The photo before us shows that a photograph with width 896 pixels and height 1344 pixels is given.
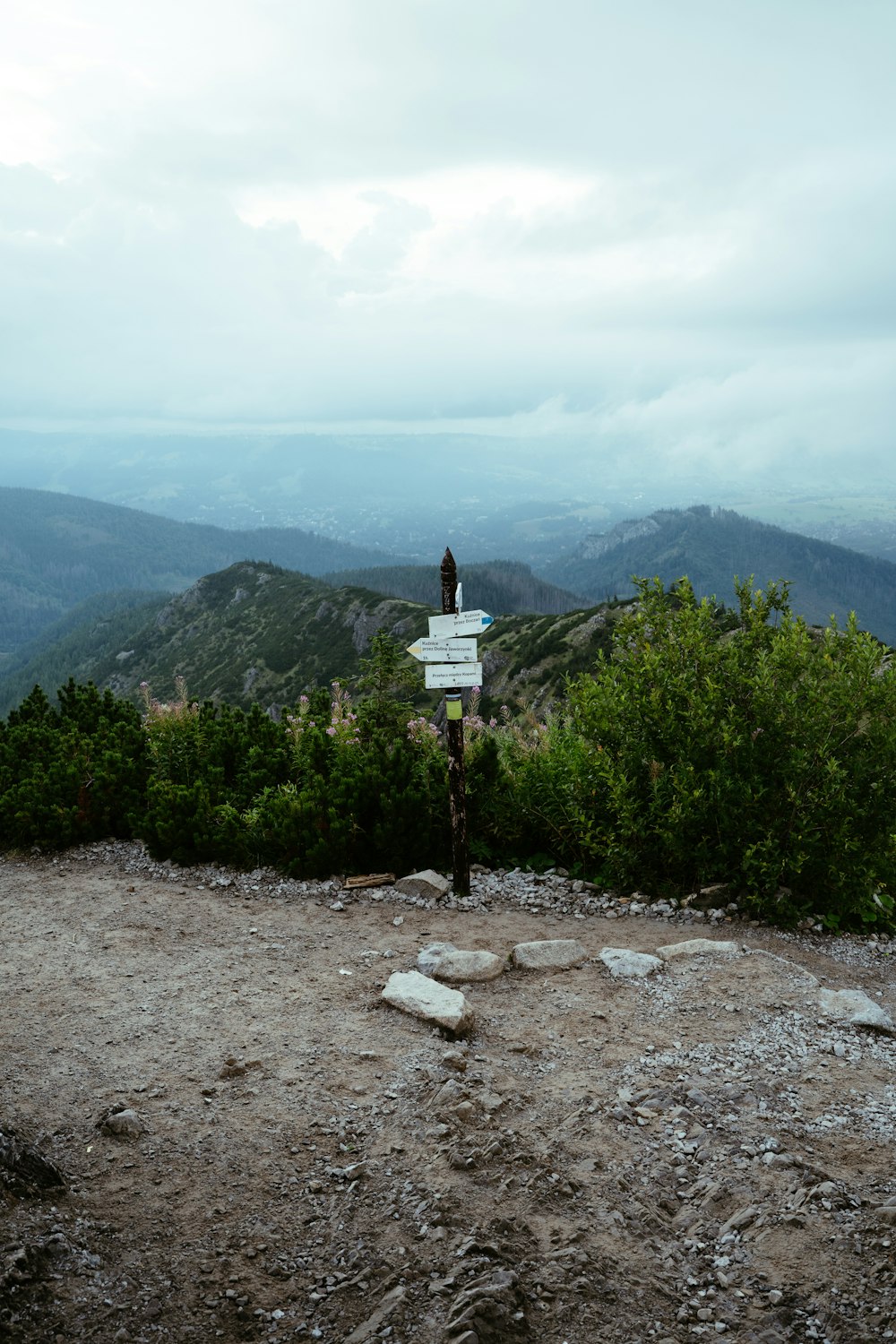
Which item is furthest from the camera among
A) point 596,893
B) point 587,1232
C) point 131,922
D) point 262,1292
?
point 596,893

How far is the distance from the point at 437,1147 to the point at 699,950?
3.26 m

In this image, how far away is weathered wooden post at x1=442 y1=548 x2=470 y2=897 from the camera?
7660mm

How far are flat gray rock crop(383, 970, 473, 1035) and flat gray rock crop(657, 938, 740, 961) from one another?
178cm

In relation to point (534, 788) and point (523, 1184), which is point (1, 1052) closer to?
point (523, 1184)

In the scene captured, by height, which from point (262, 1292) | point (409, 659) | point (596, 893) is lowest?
point (596, 893)

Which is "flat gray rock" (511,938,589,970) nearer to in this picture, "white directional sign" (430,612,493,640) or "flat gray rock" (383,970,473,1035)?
"flat gray rock" (383,970,473,1035)

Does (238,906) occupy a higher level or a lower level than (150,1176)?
lower

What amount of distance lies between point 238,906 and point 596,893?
348 centimetres

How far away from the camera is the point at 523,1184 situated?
12.6 feet

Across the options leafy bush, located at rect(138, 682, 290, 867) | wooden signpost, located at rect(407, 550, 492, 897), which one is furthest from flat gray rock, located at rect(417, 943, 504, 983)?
leafy bush, located at rect(138, 682, 290, 867)

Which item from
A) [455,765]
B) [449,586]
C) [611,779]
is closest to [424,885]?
[455,765]

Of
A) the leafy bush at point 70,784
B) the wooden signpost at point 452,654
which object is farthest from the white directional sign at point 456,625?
the leafy bush at point 70,784

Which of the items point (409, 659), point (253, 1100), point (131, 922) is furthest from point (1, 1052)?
point (409, 659)

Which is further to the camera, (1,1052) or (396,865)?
(396,865)
